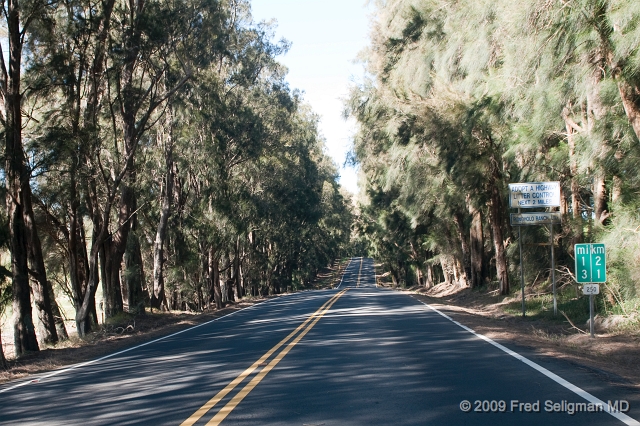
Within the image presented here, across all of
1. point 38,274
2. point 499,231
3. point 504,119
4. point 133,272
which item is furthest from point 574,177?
point 133,272

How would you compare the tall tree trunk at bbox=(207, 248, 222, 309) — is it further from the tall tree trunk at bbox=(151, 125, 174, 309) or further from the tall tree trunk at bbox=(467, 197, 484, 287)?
the tall tree trunk at bbox=(467, 197, 484, 287)

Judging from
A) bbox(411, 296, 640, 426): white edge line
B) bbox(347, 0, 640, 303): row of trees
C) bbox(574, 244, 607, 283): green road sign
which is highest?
bbox(347, 0, 640, 303): row of trees

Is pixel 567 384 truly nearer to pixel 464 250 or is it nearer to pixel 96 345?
pixel 96 345

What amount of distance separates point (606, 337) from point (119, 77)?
58.2 ft

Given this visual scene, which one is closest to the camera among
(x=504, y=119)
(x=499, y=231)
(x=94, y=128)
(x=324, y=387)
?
(x=324, y=387)

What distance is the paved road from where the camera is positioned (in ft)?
23.5

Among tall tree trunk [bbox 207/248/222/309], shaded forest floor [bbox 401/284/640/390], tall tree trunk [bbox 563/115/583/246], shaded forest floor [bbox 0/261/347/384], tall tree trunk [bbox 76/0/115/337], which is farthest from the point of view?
tall tree trunk [bbox 207/248/222/309]

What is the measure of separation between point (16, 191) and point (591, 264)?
15.3 metres

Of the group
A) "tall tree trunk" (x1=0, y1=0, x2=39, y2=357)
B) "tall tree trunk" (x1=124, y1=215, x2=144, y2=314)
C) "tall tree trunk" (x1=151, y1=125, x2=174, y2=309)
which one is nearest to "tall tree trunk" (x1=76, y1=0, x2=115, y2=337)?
"tall tree trunk" (x1=0, y1=0, x2=39, y2=357)

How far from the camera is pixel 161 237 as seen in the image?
29.5 meters

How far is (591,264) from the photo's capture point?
1238 cm

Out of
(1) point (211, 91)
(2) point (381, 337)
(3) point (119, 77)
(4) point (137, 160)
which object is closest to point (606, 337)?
(2) point (381, 337)

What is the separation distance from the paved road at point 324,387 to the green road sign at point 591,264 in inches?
82.5

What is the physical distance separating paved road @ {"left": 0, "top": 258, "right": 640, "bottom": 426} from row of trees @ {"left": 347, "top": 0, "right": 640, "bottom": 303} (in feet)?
16.9
